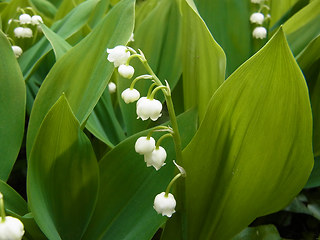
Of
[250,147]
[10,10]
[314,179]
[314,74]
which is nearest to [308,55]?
[314,74]

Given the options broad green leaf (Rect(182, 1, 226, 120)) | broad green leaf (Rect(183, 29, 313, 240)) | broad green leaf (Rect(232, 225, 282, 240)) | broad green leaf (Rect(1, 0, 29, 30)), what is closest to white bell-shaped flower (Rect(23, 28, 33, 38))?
broad green leaf (Rect(1, 0, 29, 30))

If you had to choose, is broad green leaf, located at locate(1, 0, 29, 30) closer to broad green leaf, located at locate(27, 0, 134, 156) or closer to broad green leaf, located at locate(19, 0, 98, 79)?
broad green leaf, located at locate(19, 0, 98, 79)

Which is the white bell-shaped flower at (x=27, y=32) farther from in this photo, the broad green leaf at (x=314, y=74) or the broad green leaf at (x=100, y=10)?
the broad green leaf at (x=314, y=74)

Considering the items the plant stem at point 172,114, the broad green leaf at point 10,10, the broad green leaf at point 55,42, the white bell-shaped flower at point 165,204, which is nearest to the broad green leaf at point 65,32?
the broad green leaf at point 55,42

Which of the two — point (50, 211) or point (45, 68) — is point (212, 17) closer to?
point (45, 68)

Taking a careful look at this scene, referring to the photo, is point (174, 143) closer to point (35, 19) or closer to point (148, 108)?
point (148, 108)

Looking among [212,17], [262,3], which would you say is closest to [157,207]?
[212,17]

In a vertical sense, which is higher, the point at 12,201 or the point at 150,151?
the point at 150,151
